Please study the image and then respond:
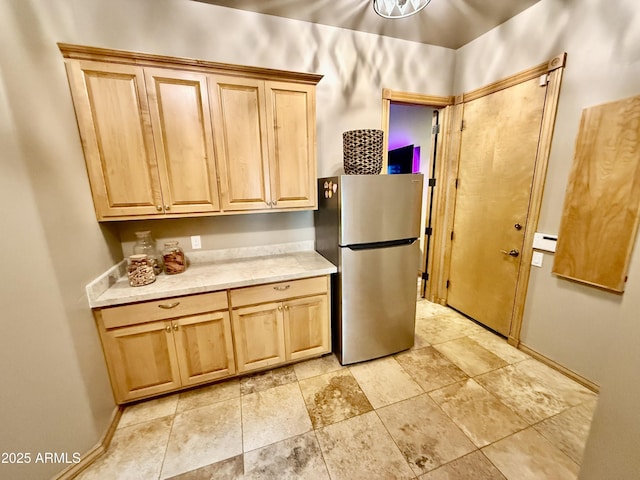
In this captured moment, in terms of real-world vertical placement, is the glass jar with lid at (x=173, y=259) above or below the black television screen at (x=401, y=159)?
below

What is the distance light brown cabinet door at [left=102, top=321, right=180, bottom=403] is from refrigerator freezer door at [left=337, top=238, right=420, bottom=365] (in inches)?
48.7

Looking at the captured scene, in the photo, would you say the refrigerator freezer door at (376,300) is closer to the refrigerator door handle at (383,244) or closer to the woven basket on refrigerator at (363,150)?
the refrigerator door handle at (383,244)

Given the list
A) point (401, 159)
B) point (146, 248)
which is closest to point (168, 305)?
point (146, 248)

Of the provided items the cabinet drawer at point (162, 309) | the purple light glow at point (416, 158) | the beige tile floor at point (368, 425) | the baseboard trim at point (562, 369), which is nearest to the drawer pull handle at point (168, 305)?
the cabinet drawer at point (162, 309)

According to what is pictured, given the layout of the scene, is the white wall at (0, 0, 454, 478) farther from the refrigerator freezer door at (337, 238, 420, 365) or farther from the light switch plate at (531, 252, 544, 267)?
the light switch plate at (531, 252, 544, 267)

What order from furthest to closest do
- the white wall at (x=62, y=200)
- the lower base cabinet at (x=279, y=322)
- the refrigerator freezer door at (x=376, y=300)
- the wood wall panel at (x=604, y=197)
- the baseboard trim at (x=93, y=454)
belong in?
the refrigerator freezer door at (x=376, y=300) → the lower base cabinet at (x=279, y=322) → the wood wall panel at (x=604, y=197) → the baseboard trim at (x=93, y=454) → the white wall at (x=62, y=200)

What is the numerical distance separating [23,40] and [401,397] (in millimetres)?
2928

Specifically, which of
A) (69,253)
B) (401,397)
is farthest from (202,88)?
(401,397)

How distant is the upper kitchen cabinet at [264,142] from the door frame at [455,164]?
93 centimetres

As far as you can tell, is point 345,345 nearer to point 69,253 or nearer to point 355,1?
point 69,253

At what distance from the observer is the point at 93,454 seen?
1.37 metres

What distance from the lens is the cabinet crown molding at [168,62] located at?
1.40 meters

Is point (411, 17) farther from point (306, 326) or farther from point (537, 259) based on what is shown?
point (306, 326)

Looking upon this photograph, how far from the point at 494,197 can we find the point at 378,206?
4.29 ft
